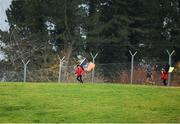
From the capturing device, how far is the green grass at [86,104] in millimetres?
22047

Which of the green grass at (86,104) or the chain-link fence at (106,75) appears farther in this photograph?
the chain-link fence at (106,75)

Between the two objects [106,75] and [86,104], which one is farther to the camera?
[106,75]

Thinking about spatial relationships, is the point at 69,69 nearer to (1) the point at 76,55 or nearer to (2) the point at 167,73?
(2) the point at 167,73

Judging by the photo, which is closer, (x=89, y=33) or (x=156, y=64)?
(x=156, y=64)

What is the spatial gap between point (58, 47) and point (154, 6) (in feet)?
33.9

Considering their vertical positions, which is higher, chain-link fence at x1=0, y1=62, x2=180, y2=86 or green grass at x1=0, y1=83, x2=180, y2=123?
chain-link fence at x1=0, y1=62, x2=180, y2=86

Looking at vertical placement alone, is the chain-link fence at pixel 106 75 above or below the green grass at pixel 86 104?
above

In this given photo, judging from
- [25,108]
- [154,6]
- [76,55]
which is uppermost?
[154,6]

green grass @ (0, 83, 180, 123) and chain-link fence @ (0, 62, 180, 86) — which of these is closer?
green grass @ (0, 83, 180, 123)

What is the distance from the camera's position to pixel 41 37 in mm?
56938

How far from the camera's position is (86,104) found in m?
24.8

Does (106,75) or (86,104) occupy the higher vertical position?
(106,75)

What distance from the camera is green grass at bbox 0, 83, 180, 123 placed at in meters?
22.0

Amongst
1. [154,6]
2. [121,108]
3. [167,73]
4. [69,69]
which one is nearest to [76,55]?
[154,6]
